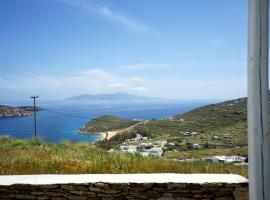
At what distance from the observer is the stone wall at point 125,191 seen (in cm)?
472

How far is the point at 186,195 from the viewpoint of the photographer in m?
4.75

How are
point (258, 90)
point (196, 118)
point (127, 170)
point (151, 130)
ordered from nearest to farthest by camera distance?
point (258, 90)
point (127, 170)
point (151, 130)
point (196, 118)

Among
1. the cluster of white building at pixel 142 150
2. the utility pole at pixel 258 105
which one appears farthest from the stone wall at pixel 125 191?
the cluster of white building at pixel 142 150

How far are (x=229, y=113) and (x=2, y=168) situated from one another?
63280 mm

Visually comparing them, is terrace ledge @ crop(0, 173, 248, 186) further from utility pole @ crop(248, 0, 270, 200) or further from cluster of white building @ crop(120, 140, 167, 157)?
cluster of white building @ crop(120, 140, 167, 157)

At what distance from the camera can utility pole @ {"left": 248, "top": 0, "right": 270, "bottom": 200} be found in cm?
357

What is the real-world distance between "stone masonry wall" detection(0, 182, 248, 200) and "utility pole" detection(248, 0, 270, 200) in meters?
1.12

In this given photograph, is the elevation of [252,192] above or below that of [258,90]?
below

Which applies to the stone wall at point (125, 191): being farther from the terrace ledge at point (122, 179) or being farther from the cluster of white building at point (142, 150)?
the cluster of white building at point (142, 150)

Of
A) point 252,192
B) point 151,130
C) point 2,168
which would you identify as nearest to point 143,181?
point 252,192

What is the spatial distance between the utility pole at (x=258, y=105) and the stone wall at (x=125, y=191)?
110 centimetres

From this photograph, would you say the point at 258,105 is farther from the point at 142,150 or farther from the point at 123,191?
the point at 142,150

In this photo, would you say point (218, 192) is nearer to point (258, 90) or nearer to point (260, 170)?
point (260, 170)

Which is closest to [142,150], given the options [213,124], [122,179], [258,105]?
[122,179]
